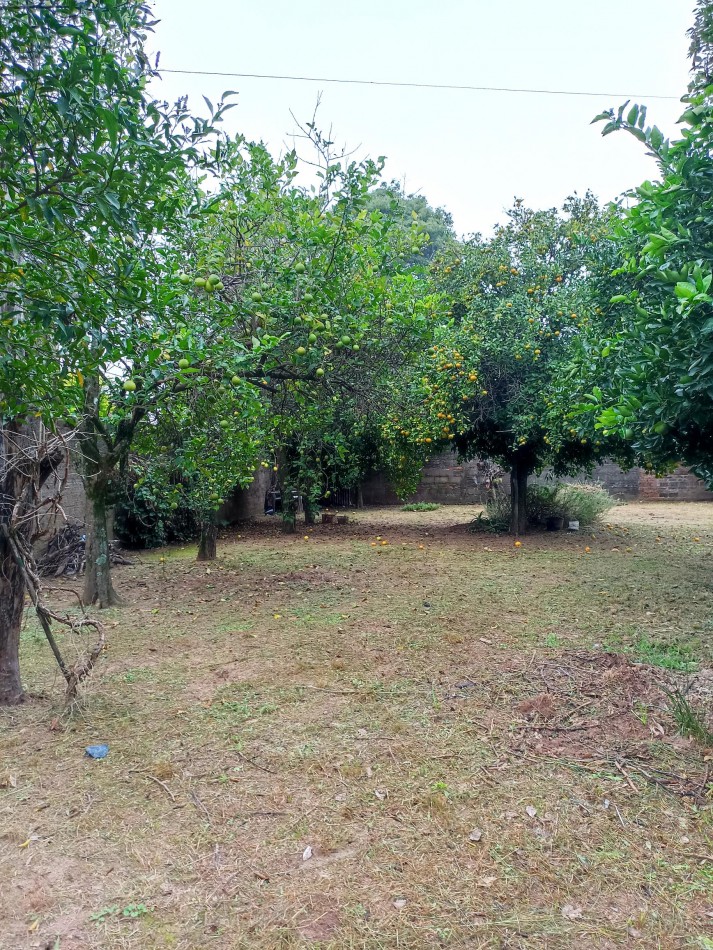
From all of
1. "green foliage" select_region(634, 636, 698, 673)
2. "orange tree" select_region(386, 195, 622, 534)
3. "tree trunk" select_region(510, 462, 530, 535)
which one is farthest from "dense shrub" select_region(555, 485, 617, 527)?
"green foliage" select_region(634, 636, 698, 673)

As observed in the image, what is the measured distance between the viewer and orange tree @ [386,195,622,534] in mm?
9070

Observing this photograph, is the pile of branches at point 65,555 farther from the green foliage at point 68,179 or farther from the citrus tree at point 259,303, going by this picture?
the green foliage at point 68,179

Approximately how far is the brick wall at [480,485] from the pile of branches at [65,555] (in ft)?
34.1

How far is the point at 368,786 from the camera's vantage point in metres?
3.00

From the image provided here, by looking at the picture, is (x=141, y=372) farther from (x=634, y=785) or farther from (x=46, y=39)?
(x=634, y=785)

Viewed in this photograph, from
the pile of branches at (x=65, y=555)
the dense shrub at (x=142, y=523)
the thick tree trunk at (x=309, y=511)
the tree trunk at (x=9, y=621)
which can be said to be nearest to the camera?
the tree trunk at (x=9, y=621)

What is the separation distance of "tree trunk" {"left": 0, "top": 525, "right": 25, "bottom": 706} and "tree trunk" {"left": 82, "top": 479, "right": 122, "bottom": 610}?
8.40ft

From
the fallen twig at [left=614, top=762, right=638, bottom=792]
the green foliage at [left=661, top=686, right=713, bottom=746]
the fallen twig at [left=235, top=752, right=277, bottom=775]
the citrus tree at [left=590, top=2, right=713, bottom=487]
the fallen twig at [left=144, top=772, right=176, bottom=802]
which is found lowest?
the fallen twig at [left=614, top=762, right=638, bottom=792]

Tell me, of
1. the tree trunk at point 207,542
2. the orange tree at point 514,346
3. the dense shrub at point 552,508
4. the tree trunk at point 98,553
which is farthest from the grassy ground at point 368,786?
the dense shrub at point 552,508

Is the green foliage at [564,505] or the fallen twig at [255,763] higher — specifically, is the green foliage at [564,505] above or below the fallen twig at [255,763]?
above

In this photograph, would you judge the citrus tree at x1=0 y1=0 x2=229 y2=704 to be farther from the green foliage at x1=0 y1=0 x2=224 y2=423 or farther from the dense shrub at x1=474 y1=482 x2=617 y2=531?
the dense shrub at x1=474 y1=482 x2=617 y2=531

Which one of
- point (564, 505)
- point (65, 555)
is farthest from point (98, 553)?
point (564, 505)

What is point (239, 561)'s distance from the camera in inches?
363

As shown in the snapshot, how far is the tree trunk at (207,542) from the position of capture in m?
9.16
